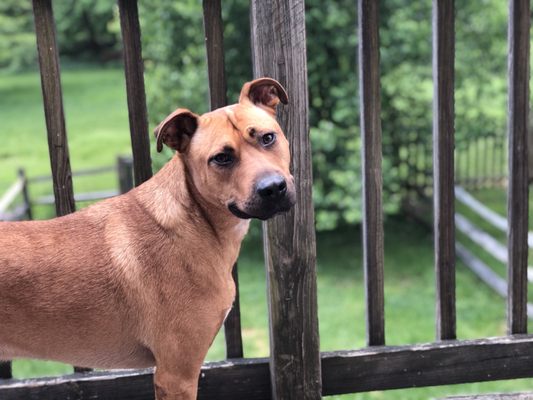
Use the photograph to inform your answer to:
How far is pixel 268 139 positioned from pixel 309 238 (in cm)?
58

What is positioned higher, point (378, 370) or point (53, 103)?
point (53, 103)

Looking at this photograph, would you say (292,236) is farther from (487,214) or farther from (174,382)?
(487,214)

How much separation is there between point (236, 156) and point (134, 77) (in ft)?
2.05

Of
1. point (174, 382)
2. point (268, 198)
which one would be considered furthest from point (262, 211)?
point (174, 382)

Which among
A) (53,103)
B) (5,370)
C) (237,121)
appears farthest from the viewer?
(5,370)

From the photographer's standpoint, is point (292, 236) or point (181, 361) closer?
point (181, 361)

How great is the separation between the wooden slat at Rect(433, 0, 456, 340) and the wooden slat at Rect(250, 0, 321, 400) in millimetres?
525

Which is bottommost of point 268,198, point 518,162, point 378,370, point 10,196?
point 10,196

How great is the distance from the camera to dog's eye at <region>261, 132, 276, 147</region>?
210cm

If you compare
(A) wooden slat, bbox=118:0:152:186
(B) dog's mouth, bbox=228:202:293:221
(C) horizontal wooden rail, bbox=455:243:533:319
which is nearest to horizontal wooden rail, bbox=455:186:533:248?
(C) horizontal wooden rail, bbox=455:243:533:319

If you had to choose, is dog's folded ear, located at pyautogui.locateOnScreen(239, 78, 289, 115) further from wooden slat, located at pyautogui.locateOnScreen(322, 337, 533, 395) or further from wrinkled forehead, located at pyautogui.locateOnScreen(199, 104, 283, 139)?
wooden slat, located at pyautogui.locateOnScreen(322, 337, 533, 395)

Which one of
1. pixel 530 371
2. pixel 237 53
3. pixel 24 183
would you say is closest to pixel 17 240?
pixel 530 371

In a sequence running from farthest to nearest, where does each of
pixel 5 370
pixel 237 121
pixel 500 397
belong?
pixel 500 397 < pixel 5 370 < pixel 237 121

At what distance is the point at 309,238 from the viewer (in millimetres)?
2561
